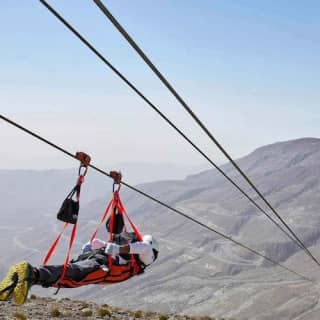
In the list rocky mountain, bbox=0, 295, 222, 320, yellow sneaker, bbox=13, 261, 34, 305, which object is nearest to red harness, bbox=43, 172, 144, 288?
yellow sneaker, bbox=13, 261, 34, 305

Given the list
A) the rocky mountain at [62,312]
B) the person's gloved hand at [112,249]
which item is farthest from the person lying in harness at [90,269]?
the rocky mountain at [62,312]

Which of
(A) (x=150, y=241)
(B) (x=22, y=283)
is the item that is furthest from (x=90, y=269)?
(B) (x=22, y=283)

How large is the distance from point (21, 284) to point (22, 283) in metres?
0.03

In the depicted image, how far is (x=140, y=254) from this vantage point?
40.0 feet

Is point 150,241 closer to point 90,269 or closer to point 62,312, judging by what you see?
point 90,269

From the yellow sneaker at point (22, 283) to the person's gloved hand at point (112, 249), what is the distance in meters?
2.48

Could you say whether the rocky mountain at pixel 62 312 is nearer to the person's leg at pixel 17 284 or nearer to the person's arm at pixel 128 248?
the person's arm at pixel 128 248

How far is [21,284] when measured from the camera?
8.82 metres

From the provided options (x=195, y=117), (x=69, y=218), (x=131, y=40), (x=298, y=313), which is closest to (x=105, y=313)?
(x=69, y=218)

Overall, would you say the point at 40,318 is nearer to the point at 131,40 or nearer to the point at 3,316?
the point at 3,316

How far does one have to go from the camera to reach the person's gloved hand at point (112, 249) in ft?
36.6

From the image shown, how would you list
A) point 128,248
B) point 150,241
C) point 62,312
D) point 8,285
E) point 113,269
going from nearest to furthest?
point 8,285 → point 113,269 → point 128,248 → point 150,241 → point 62,312

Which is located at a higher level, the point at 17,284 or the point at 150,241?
the point at 150,241

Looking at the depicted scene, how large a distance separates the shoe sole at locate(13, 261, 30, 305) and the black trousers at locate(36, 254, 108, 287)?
0.48 m
